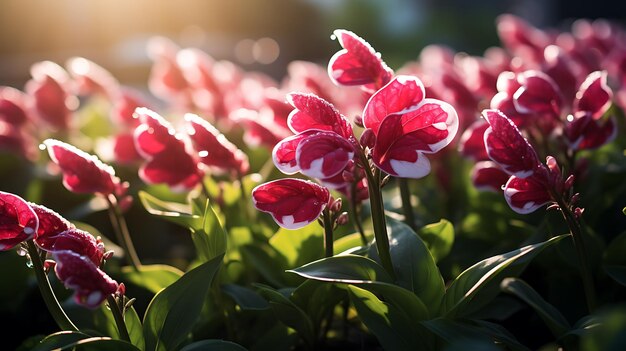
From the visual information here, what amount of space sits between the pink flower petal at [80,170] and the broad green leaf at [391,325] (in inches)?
28.3

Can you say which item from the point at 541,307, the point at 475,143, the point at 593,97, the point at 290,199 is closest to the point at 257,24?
the point at 475,143

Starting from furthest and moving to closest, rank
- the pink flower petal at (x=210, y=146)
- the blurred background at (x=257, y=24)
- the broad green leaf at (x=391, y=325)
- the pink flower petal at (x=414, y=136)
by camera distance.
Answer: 1. the blurred background at (x=257, y=24)
2. the pink flower petal at (x=210, y=146)
3. the broad green leaf at (x=391, y=325)
4. the pink flower petal at (x=414, y=136)

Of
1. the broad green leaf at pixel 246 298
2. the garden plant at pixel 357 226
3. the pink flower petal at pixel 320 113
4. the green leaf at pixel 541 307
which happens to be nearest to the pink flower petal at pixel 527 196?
the garden plant at pixel 357 226

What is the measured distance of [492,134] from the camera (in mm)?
1595

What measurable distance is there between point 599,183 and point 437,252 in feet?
2.27

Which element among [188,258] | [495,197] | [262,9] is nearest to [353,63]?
[495,197]

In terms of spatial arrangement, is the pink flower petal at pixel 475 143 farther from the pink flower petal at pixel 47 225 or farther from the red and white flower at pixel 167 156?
the pink flower petal at pixel 47 225

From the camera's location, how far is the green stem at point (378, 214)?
1.58 m

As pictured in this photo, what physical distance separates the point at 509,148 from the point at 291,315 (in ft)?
2.05

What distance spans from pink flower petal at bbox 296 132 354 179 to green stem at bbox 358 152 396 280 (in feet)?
0.25

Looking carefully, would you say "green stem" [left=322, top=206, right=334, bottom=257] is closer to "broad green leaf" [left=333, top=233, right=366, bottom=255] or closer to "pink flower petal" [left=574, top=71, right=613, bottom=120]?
"broad green leaf" [left=333, top=233, right=366, bottom=255]

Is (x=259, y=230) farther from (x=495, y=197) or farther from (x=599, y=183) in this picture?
(x=599, y=183)

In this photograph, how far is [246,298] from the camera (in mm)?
1928

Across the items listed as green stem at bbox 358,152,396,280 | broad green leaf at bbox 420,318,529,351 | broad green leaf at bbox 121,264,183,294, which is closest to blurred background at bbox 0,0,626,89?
broad green leaf at bbox 121,264,183,294
